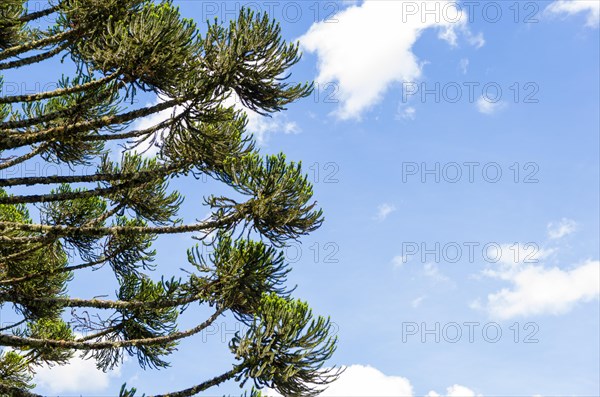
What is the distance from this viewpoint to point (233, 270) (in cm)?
851

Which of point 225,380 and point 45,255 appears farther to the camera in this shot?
point 45,255

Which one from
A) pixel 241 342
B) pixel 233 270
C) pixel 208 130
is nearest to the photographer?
pixel 241 342

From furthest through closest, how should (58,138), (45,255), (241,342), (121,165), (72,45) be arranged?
(45,255) → (121,165) → (72,45) → (58,138) → (241,342)

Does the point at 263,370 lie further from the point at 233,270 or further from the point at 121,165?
the point at 121,165

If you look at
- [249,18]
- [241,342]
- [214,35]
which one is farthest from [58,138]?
[241,342]

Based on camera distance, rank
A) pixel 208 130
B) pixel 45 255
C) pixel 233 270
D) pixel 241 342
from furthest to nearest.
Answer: pixel 45 255
pixel 208 130
pixel 233 270
pixel 241 342

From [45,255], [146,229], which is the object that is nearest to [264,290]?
[146,229]

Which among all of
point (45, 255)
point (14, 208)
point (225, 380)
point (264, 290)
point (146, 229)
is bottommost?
point (225, 380)

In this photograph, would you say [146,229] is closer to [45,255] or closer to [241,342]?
[241,342]

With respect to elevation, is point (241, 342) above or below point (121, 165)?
below

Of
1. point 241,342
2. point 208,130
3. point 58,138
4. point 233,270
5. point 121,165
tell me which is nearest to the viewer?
point 241,342

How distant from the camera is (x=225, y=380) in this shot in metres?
7.72

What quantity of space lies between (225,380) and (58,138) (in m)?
4.28

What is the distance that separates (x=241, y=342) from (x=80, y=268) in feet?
16.8
